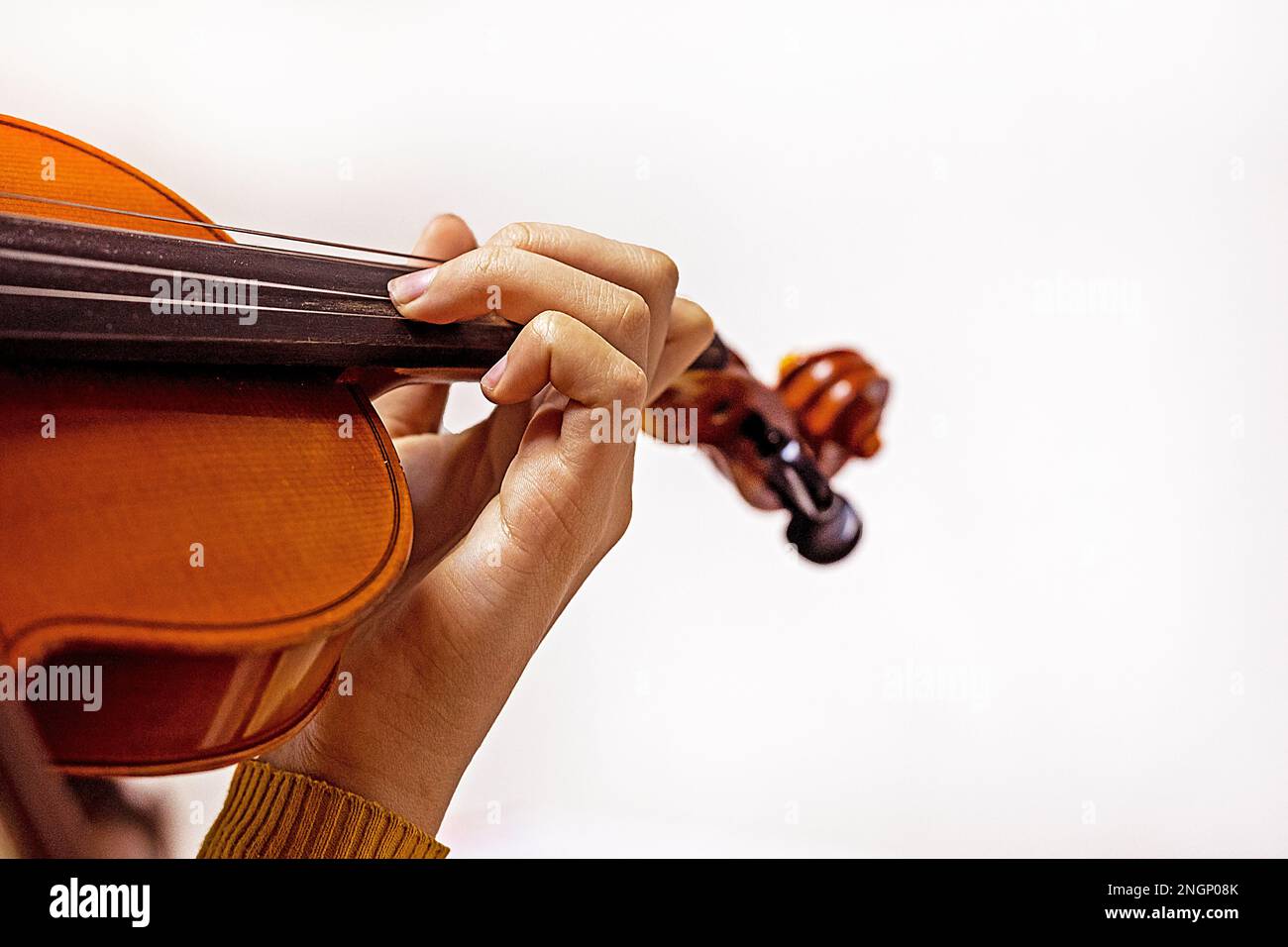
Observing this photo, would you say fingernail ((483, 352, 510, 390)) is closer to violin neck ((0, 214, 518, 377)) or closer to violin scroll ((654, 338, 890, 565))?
violin neck ((0, 214, 518, 377))

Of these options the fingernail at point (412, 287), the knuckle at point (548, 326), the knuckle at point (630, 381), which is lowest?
the knuckle at point (630, 381)

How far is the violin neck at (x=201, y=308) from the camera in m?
0.41

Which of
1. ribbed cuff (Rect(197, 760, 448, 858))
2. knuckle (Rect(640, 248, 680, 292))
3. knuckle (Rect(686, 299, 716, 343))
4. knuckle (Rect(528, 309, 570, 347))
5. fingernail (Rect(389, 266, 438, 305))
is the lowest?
ribbed cuff (Rect(197, 760, 448, 858))

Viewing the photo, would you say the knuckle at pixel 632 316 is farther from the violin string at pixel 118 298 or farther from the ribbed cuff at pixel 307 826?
the ribbed cuff at pixel 307 826

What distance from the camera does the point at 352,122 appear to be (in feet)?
3.76

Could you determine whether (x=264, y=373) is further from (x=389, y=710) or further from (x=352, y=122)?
(x=352, y=122)

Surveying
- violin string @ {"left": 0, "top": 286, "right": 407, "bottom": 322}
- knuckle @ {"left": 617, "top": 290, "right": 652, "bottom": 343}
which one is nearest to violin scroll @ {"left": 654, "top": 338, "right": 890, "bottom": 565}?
knuckle @ {"left": 617, "top": 290, "right": 652, "bottom": 343}

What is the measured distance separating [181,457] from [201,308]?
0.22ft

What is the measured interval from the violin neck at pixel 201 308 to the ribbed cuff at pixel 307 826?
199 mm

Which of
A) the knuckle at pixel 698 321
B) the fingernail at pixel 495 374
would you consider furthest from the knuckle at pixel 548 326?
the knuckle at pixel 698 321

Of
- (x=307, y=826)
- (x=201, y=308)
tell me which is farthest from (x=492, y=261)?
(x=307, y=826)

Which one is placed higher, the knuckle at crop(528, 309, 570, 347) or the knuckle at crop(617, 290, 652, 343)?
the knuckle at crop(617, 290, 652, 343)

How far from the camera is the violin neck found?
1.34ft
